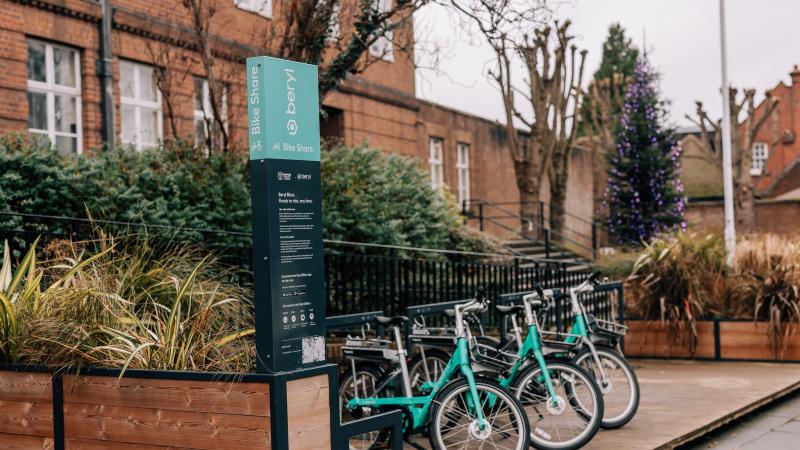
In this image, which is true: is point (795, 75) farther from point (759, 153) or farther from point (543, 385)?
point (543, 385)

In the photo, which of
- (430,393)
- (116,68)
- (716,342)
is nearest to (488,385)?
(430,393)

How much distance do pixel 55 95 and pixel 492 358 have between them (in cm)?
900

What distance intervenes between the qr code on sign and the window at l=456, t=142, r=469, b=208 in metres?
21.1

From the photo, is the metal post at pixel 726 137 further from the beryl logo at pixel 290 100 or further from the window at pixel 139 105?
the beryl logo at pixel 290 100

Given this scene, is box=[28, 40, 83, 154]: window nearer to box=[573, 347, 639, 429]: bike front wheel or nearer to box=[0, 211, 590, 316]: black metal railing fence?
box=[0, 211, 590, 316]: black metal railing fence

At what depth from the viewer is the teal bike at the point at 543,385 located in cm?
706

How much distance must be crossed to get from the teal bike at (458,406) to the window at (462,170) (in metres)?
19.4

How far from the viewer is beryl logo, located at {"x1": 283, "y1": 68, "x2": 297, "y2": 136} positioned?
4.93 metres

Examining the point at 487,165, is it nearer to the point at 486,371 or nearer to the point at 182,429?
the point at 486,371

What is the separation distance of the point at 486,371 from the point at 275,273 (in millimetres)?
2947

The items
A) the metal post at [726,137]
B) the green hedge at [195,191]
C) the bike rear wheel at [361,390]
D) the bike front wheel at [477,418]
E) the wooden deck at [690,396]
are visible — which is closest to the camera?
the bike front wheel at [477,418]

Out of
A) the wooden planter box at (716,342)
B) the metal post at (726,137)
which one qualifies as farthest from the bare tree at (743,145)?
the wooden planter box at (716,342)

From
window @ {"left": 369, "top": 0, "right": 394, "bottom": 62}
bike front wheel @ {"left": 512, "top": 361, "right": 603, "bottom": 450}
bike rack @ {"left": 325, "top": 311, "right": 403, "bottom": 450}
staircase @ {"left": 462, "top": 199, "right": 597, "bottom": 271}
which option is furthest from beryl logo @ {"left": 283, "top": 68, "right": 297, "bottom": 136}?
staircase @ {"left": 462, "top": 199, "right": 597, "bottom": 271}

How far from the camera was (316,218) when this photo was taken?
16.6 ft
